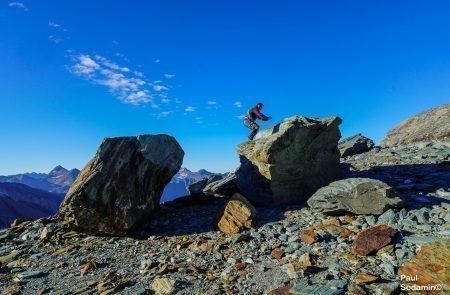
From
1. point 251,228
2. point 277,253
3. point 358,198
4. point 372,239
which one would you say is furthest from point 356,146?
point 277,253

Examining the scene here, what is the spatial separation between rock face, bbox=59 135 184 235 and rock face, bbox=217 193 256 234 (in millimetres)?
4980

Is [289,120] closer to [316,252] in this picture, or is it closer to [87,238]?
[316,252]

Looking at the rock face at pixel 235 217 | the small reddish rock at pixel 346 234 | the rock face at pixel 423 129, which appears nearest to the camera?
the small reddish rock at pixel 346 234

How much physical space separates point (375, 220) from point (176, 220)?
36.3ft

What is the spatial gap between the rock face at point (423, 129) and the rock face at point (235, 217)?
24169 millimetres

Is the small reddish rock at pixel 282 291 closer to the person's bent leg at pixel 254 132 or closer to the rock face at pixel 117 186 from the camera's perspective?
the rock face at pixel 117 186

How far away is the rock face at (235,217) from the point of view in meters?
16.9

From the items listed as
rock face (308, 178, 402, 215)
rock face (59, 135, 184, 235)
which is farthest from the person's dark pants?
rock face (308, 178, 402, 215)

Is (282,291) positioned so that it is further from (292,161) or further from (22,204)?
(22,204)

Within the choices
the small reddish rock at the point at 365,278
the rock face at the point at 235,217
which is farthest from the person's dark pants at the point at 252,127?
the small reddish rock at the point at 365,278

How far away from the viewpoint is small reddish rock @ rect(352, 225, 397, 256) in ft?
40.8

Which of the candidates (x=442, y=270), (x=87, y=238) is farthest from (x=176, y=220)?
(x=442, y=270)

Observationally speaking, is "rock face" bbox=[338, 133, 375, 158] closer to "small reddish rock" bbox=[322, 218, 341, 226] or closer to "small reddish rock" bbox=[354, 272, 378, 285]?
"small reddish rock" bbox=[322, 218, 341, 226]

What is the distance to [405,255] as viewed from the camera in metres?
11.7
